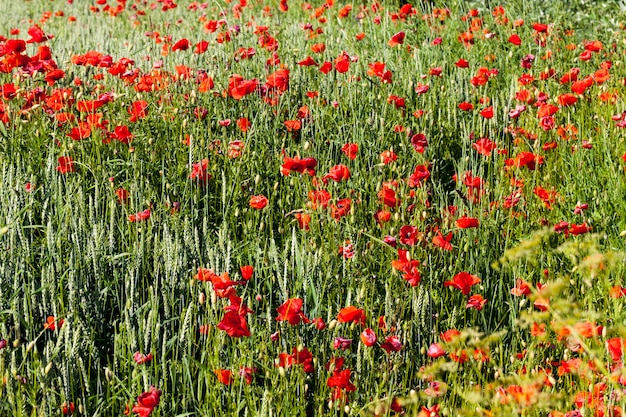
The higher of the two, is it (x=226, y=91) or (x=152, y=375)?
(x=226, y=91)

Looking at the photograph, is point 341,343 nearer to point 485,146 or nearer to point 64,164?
point 485,146

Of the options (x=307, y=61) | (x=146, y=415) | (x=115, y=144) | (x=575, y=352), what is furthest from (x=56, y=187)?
(x=575, y=352)

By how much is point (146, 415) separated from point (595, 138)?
2282mm

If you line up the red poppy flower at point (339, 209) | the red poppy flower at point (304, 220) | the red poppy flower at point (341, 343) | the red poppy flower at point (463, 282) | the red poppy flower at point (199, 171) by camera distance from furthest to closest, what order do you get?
the red poppy flower at point (199, 171) → the red poppy flower at point (304, 220) → the red poppy flower at point (339, 209) → the red poppy flower at point (463, 282) → the red poppy flower at point (341, 343)

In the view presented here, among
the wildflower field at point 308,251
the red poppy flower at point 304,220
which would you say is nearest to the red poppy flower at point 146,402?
the wildflower field at point 308,251

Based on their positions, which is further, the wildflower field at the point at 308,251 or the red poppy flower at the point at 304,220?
the red poppy flower at the point at 304,220

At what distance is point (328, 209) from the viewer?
236 cm

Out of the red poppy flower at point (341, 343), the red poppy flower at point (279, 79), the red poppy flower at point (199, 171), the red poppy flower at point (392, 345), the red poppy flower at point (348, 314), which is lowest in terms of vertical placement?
the red poppy flower at point (341, 343)

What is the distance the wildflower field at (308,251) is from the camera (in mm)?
1694

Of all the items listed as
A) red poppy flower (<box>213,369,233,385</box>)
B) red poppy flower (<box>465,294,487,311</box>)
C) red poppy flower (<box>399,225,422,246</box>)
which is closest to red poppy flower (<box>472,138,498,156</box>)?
red poppy flower (<box>399,225,422,246</box>)

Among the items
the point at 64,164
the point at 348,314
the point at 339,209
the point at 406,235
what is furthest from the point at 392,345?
the point at 64,164

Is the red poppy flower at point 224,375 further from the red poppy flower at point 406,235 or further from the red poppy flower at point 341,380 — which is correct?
the red poppy flower at point 406,235

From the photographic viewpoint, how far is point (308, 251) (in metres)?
2.18

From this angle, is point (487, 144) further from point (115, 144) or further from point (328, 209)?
point (115, 144)
